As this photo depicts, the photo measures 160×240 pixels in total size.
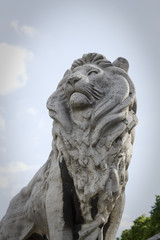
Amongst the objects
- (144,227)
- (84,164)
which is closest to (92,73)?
(84,164)

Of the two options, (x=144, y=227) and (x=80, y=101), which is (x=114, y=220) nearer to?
(x=80, y=101)

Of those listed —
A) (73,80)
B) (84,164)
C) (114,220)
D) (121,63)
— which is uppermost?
(121,63)

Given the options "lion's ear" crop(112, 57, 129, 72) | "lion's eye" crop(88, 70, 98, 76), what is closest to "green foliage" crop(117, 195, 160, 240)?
"lion's ear" crop(112, 57, 129, 72)

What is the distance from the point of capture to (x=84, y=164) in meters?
3.21

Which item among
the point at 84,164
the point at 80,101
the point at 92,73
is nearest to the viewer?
the point at 84,164

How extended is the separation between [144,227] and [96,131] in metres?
9.76

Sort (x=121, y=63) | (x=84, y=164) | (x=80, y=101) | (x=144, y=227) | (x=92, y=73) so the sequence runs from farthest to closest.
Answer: (x=144, y=227)
(x=121, y=63)
(x=92, y=73)
(x=80, y=101)
(x=84, y=164)

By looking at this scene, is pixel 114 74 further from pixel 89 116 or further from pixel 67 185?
pixel 67 185

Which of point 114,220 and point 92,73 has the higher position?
point 92,73

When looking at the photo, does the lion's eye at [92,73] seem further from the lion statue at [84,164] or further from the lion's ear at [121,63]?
the lion's ear at [121,63]

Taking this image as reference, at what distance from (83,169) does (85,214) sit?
1.44 ft

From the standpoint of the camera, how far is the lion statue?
3160 millimetres

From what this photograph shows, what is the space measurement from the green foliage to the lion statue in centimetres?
774

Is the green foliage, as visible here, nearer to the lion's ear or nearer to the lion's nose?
the lion's ear
